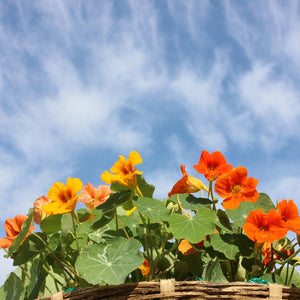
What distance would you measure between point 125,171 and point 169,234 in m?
0.26

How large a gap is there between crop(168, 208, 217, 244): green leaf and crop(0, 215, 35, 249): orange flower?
1.97 feet

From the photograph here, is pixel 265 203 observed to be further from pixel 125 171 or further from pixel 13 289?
pixel 13 289

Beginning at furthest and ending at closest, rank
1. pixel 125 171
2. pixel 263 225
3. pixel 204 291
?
pixel 125 171 → pixel 263 225 → pixel 204 291

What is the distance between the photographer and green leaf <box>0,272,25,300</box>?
138 cm

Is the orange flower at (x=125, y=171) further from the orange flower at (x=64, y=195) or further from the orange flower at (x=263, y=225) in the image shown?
the orange flower at (x=263, y=225)

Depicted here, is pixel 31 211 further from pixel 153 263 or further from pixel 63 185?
pixel 153 263

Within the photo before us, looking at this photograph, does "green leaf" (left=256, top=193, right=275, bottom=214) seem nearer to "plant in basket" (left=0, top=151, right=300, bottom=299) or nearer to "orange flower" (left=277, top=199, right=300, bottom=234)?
"plant in basket" (left=0, top=151, right=300, bottom=299)

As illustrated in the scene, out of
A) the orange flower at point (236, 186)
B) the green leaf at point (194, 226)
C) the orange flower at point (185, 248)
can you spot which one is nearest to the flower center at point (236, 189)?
the orange flower at point (236, 186)

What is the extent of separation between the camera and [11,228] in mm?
1461

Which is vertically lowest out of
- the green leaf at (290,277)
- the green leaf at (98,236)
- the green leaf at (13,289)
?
the green leaf at (13,289)

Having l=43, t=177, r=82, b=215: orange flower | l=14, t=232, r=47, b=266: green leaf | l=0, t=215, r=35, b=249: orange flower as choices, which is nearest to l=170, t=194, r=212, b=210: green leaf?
l=43, t=177, r=82, b=215: orange flower

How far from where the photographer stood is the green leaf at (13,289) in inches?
54.4

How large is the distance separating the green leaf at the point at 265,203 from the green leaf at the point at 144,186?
15.5 inches

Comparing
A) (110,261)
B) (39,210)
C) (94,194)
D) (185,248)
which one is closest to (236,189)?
(185,248)
